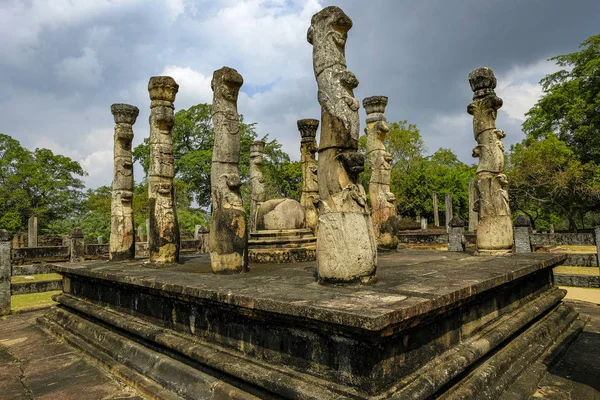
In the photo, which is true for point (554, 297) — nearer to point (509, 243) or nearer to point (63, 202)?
point (509, 243)

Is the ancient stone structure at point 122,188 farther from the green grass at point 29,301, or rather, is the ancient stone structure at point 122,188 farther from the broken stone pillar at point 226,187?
the broken stone pillar at point 226,187

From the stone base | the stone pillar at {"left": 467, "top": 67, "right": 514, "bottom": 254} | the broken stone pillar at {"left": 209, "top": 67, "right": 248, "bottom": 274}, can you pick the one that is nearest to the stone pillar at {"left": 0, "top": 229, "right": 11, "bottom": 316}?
the stone base

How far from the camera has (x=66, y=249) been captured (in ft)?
46.2

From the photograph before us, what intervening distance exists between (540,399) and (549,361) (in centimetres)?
98

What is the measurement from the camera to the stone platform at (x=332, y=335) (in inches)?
97.3

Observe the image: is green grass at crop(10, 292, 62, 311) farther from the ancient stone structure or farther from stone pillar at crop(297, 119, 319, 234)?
stone pillar at crop(297, 119, 319, 234)

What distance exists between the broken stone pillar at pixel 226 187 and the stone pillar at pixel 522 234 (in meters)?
7.67

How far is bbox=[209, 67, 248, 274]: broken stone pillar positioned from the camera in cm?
488

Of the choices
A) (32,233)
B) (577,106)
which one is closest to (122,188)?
(32,233)

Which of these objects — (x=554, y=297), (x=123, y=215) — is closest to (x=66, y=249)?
(x=123, y=215)

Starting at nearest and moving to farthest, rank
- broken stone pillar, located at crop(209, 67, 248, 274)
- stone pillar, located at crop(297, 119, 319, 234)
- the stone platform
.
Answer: the stone platform < broken stone pillar, located at crop(209, 67, 248, 274) < stone pillar, located at crop(297, 119, 319, 234)

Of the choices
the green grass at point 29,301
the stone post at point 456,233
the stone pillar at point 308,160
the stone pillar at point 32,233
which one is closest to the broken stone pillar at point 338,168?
the stone pillar at point 308,160

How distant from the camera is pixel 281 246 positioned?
23.1ft

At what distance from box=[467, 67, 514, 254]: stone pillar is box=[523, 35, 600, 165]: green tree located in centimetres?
2362
